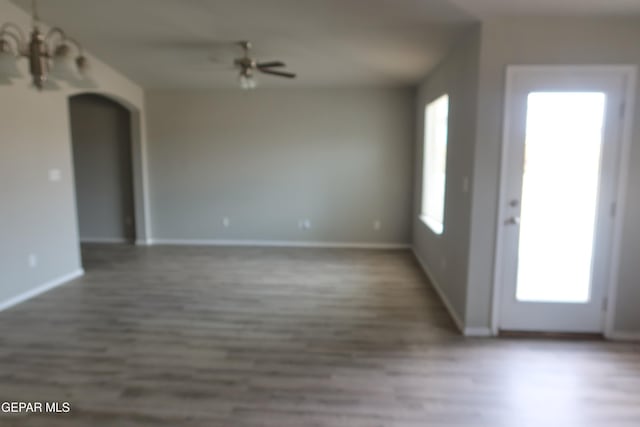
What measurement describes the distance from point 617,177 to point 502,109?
1033 mm

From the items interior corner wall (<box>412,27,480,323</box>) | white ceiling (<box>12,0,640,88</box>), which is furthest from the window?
white ceiling (<box>12,0,640,88</box>)

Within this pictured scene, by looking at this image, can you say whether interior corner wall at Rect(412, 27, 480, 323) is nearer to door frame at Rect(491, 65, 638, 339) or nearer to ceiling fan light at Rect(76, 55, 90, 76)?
door frame at Rect(491, 65, 638, 339)

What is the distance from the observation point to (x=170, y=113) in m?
6.99

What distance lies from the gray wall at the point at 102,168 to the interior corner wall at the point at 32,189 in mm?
1994

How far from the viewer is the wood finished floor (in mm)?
2457

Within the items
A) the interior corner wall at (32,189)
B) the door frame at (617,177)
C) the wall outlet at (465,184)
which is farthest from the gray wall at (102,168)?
the door frame at (617,177)

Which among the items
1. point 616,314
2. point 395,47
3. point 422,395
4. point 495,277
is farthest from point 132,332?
point 616,314

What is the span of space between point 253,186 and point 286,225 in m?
0.83

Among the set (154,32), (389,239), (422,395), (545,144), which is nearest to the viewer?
(422,395)

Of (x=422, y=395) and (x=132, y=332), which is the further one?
(x=132, y=332)

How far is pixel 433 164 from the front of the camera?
5.68 metres

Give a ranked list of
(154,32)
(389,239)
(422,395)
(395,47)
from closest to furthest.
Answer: (422,395)
(395,47)
(154,32)
(389,239)

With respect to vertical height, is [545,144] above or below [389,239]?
above

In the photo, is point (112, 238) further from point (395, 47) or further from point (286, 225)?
point (395, 47)
